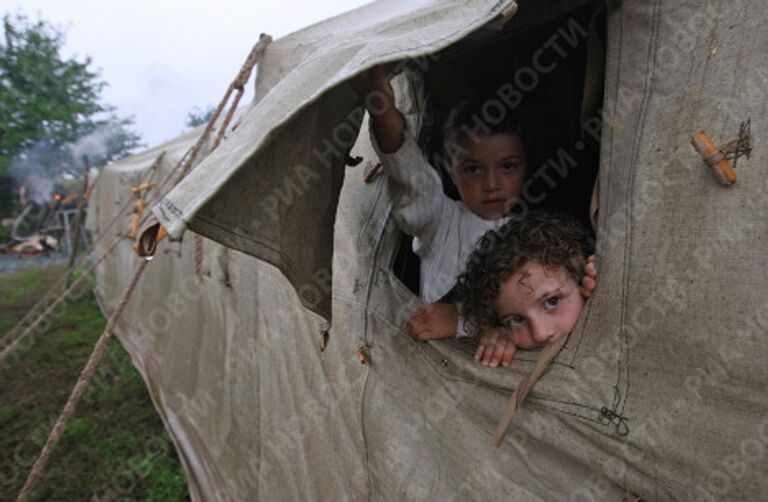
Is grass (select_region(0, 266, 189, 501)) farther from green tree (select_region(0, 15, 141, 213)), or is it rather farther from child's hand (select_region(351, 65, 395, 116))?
green tree (select_region(0, 15, 141, 213))

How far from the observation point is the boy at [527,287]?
1.00 m

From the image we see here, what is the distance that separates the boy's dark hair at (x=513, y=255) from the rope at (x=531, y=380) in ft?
0.50

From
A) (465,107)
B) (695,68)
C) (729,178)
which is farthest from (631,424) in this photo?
(465,107)

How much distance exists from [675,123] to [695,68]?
92mm

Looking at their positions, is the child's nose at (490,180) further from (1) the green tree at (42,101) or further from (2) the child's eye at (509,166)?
(1) the green tree at (42,101)

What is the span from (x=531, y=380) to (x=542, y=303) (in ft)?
0.52

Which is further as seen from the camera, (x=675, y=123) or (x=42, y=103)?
(x=42, y=103)

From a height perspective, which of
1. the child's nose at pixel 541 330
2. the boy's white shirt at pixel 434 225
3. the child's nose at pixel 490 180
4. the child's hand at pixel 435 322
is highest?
the child's nose at pixel 490 180

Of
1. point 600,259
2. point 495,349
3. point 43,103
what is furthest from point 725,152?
point 43,103

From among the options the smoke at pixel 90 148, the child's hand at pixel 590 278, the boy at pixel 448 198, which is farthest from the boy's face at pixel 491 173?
the smoke at pixel 90 148

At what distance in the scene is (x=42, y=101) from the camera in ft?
54.7

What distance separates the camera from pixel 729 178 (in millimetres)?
744

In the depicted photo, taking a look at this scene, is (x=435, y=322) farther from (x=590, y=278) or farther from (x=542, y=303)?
(x=590, y=278)

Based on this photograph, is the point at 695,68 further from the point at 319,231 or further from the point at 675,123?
the point at 319,231
